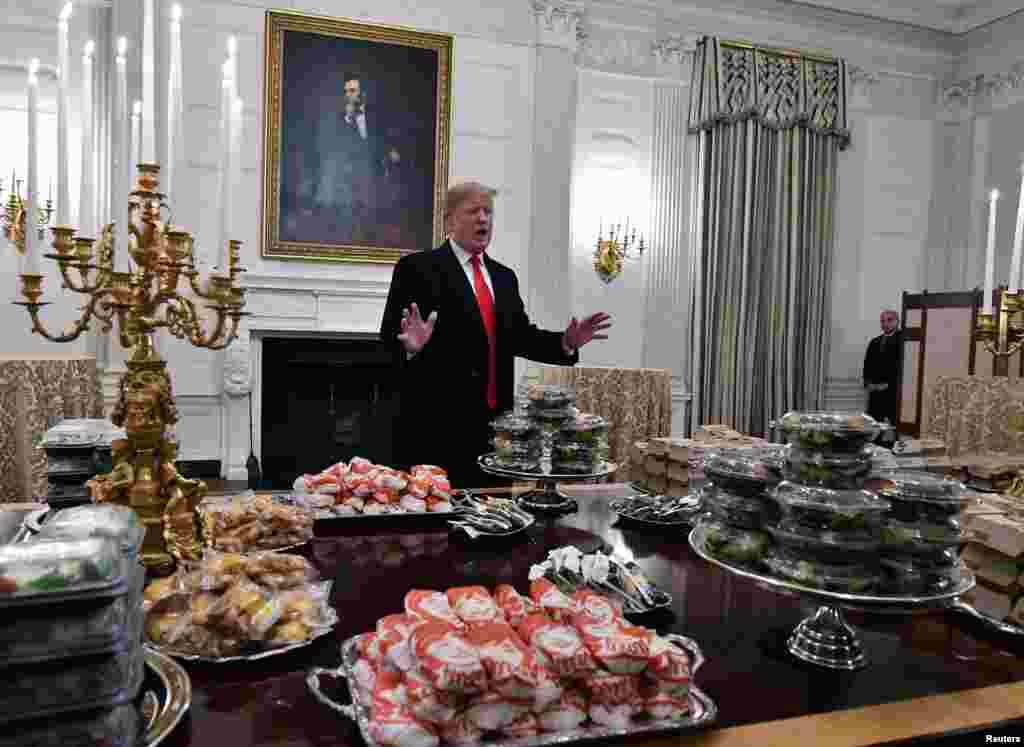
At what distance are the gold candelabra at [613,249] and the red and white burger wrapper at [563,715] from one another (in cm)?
601

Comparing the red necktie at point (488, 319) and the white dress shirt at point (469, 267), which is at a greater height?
the white dress shirt at point (469, 267)

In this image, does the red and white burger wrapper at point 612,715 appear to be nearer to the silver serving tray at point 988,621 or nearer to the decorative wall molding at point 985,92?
the silver serving tray at point 988,621

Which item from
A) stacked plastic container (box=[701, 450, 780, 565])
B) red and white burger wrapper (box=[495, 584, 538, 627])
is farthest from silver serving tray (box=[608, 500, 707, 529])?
red and white burger wrapper (box=[495, 584, 538, 627])

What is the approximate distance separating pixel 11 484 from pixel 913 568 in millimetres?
3279

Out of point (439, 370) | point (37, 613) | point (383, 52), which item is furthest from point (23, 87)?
point (37, 613)

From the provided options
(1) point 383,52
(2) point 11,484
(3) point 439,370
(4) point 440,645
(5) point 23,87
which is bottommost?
(2) point 11,484

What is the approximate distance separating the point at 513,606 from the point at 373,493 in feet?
2.82

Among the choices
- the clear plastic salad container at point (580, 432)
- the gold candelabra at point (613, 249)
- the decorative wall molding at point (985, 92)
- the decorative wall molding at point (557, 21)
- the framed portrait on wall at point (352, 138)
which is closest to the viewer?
the clear plastic salad container at point (580, 432)

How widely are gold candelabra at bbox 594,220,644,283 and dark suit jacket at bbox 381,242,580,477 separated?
3.81 meters

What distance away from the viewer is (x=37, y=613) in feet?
2.09

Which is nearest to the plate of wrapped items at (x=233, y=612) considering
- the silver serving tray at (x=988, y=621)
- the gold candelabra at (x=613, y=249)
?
the silver serving tray at (x=988, y=621)

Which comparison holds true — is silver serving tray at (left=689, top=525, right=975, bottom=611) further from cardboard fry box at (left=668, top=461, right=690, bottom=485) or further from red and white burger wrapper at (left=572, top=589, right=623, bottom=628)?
cardboard fry box at (left=668, top=461, right=690, bottom=485)

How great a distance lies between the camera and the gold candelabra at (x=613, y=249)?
660 centimetres

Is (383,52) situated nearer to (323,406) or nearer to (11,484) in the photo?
(323,406)
